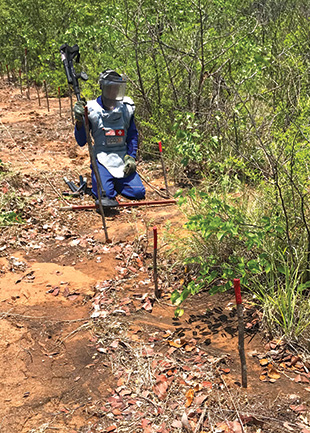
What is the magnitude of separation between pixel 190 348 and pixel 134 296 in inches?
36.1

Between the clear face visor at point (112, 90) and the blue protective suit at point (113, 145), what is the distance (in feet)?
0.50

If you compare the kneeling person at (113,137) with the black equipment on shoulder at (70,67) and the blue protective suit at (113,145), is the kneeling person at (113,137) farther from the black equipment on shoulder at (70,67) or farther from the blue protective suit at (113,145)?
the black equipment on shoulder at (70,67)

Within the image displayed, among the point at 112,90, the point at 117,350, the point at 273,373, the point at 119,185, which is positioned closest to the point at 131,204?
the point at 119,185

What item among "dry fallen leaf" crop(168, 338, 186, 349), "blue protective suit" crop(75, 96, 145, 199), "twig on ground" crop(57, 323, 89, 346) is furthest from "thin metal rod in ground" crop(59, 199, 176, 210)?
"dry fallen leaf" crop(168, 338, 186, 349)

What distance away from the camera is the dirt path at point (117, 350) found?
2.58m

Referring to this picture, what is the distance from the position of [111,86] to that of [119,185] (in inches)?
56.1

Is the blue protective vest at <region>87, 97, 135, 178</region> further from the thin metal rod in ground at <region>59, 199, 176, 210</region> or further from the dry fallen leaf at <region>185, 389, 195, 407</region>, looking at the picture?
the dry fallen leaf at <region>185, 389, 195, 407</region>

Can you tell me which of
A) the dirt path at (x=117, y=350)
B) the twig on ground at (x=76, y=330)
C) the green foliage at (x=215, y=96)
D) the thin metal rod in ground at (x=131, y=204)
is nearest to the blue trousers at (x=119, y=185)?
the thin metal rod in ground at (x=131, y=204)

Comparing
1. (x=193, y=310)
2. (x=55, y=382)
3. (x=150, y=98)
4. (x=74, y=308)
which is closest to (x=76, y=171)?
(x=150, y=98)

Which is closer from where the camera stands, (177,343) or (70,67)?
(177,343)

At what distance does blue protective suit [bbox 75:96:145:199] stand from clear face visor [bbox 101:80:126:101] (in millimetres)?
152

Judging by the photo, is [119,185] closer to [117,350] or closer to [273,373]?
[117,350]

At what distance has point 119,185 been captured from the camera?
21.0ft

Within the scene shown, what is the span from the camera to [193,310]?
358cm
